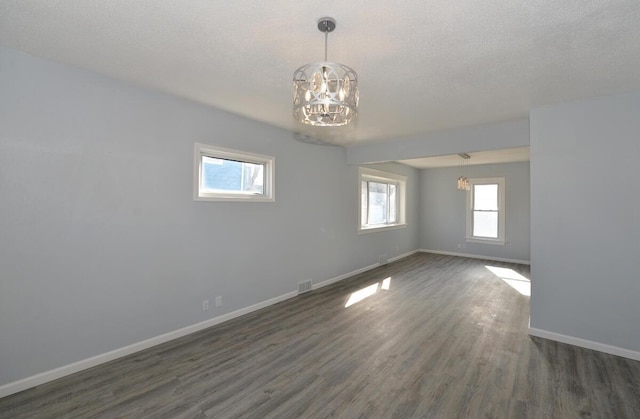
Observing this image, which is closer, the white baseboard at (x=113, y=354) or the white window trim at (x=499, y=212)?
the white baseboard at (x=113, y=354)

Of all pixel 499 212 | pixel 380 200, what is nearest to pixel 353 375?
pixel 380 200

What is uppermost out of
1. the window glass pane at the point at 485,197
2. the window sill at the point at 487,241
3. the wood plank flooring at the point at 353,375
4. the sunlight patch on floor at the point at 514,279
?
the window glass pane at the point at 485,197

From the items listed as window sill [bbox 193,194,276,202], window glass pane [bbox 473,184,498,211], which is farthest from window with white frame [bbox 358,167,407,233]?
window sill [bbox 193,194,276,202]

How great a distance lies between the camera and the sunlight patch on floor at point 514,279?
484 cm

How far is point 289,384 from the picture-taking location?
2.31m

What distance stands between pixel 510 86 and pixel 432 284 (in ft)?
11.9

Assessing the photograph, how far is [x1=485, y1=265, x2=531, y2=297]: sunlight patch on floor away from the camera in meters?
4.84

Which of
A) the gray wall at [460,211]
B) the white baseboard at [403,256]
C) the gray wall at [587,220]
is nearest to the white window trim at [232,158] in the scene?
the gray wall at [587,220]

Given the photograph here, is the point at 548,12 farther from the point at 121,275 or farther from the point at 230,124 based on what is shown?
the point at 121,275

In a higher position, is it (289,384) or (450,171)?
(450,171)

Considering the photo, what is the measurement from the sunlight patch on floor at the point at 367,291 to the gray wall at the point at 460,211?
142 inches

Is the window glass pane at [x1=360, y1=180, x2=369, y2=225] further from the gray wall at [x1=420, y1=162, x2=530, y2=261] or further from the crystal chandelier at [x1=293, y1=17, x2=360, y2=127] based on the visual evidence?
the crystal chandelier at [x1=293, y1=17, x2=360, y2=127]

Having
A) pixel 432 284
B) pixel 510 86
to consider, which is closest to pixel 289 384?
pixel 510 86

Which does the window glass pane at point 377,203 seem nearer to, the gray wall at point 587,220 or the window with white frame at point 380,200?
the window with white frame at point 380,200
